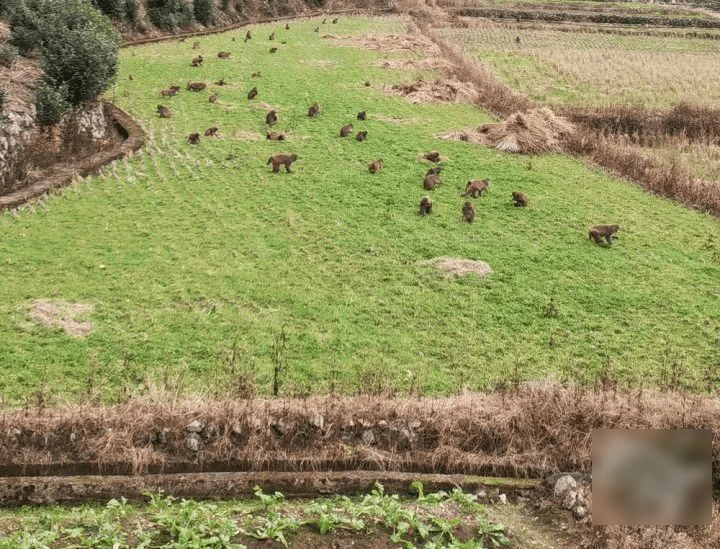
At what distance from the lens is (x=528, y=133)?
91.0 ft

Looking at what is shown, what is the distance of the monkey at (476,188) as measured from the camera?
22.5m

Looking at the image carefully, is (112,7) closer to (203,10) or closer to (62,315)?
(203,10)

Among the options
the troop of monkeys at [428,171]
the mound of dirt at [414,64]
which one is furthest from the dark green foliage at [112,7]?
the mound of dirt at [414,64]

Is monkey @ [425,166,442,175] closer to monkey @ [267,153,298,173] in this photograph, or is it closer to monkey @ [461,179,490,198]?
monkey @ [461,179,490,198]

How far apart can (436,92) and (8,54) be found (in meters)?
18.5

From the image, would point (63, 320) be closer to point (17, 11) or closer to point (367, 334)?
point (367, 334)

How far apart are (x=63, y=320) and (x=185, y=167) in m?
10.3

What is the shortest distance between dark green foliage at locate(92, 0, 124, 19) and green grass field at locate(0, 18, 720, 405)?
18485 millimetres

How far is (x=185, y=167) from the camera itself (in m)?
24.0

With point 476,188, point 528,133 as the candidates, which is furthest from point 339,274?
point 528,133

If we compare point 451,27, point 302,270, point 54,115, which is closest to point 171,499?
point 302,270

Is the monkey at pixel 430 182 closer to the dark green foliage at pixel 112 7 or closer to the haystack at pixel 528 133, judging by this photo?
the haystack at pixel 528 133

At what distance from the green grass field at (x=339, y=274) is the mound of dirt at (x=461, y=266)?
0.30 m

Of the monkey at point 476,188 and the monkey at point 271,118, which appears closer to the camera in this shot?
the monkey at point 476,188
